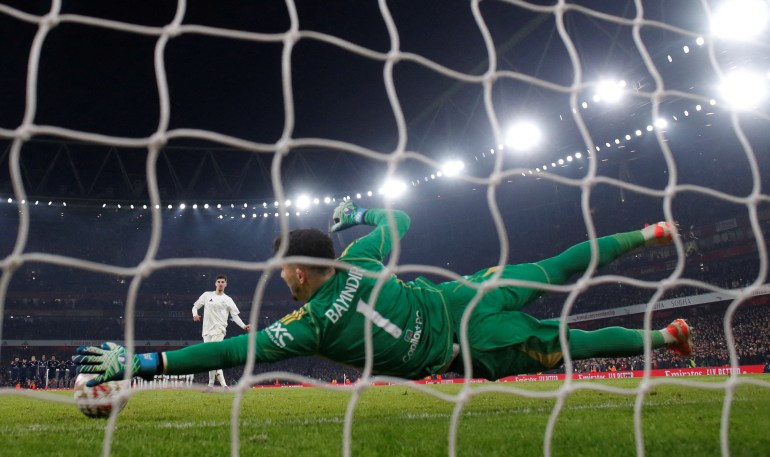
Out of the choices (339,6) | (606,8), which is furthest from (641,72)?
(339,6)

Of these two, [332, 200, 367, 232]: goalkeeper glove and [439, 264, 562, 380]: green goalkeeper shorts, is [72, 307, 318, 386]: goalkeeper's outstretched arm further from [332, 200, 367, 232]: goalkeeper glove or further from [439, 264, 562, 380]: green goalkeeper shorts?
[332, 200, 367, 232]: goalkeeper glove

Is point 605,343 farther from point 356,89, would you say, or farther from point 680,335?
point 356,89

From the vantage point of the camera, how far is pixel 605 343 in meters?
3.97

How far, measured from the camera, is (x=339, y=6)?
574 inches

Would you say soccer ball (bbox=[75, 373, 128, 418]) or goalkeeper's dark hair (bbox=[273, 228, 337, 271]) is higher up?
goalkeeper's dark hair (bbox=[273, 228, 337, 271])

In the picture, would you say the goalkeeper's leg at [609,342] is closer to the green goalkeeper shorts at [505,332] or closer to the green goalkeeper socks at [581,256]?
the green goalkeeper shorts at [505,332]

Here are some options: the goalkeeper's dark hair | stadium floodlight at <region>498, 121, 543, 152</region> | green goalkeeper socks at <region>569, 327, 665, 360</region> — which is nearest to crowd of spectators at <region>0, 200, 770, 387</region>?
stadium floodlight at <region>498, 121, 543, 152</region>

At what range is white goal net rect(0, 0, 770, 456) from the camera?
15.1 metres

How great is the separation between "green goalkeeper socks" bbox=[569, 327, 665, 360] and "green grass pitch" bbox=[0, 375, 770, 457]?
0.28 m

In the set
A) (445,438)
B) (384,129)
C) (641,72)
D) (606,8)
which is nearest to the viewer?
(445,438)

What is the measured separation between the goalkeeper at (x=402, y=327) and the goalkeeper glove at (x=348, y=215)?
0.25m

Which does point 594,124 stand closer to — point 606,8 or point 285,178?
point 606,8

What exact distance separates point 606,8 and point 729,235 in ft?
51.0

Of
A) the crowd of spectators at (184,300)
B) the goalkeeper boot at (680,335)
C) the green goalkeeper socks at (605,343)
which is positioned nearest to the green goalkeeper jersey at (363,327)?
the green goalkeeper socks at (605,343)
